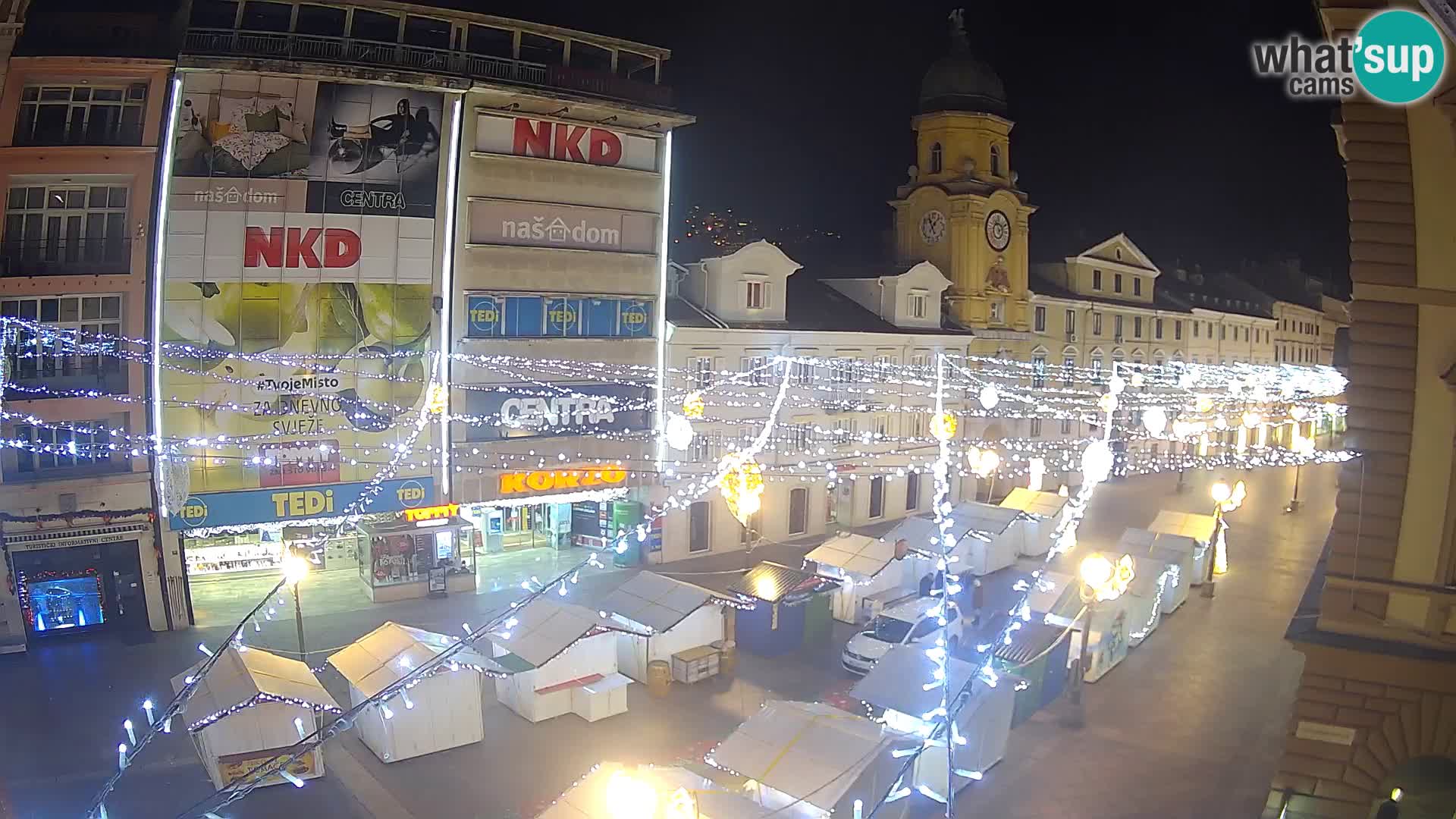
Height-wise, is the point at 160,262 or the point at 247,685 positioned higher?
the point at 160,262

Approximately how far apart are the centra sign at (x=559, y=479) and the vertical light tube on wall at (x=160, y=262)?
7.28m

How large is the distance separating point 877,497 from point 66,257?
74.4 feet

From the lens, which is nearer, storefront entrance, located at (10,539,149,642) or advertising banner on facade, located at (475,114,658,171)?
storefront entrance, located at (10,539,149,642)

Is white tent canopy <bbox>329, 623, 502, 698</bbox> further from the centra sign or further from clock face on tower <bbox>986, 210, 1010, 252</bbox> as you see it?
clock face on tower <bbox>986, 210, 1010, 252</bbox>

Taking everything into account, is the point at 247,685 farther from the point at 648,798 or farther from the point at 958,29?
the point at 958,29

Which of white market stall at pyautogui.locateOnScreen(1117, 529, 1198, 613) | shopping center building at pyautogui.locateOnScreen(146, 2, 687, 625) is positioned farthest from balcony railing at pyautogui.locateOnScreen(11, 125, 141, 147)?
white market stall at pyautogui.locateOnScreen(1117, 529, 1198, 613)

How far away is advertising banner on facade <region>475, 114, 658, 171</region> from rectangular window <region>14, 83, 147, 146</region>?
22.5ft

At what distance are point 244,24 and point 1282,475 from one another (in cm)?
4520

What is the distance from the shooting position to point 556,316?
80.9ft

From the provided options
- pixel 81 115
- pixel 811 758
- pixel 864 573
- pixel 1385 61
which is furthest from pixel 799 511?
pixel 1385 61

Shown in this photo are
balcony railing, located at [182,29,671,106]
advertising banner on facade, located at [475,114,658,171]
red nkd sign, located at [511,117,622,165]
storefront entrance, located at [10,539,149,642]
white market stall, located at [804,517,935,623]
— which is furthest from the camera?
red nkd sign, located at [511,117,622,165]

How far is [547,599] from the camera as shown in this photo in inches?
746

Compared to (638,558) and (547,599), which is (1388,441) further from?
(638,558)

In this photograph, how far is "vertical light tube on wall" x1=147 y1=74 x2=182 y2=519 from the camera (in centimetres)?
2036
